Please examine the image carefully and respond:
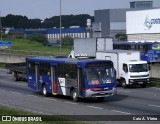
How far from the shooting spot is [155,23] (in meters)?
90.0

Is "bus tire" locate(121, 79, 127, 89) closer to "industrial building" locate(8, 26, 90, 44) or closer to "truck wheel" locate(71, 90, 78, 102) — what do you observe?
"truck wheel" locate(71, 90, 78, 102)

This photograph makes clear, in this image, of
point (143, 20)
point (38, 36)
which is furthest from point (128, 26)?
point (38, 36)

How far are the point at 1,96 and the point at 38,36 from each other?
94.2 meters

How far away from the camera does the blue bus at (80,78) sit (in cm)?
2966

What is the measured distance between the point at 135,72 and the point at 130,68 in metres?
0.47

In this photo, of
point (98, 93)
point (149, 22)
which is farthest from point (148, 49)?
point (98, 93)

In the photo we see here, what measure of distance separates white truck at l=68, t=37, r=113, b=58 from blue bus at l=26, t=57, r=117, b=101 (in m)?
26.5

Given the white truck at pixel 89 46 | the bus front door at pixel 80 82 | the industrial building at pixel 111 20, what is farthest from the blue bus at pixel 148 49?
the industrial building at pixel 111 20

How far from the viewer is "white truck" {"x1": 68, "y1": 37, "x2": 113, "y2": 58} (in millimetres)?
60062

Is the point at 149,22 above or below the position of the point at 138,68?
above

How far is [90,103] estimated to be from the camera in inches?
1166

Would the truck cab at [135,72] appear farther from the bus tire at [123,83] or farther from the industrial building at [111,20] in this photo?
the industrial building at [111,20]

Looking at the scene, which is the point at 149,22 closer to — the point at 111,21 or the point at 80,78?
the point at 111,21

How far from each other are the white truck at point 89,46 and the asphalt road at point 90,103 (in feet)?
70.4
